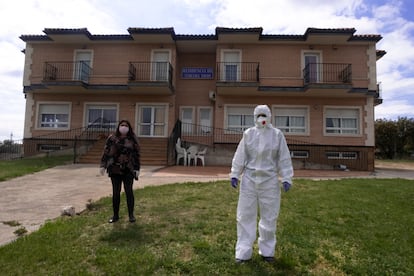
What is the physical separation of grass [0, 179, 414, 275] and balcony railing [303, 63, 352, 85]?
37.0ft

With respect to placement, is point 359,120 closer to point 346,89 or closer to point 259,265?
point 346,89

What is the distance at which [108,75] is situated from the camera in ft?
55.9

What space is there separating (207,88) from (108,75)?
593 centimetres

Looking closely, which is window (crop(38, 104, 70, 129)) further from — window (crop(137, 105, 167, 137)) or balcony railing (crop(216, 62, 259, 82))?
balcony railing (crop(216, 62, 259, 82))

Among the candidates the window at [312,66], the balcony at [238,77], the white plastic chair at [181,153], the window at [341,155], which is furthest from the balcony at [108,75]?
the window at [341,155]

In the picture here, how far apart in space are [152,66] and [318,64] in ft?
31.4

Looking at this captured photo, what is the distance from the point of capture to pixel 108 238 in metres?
3.84

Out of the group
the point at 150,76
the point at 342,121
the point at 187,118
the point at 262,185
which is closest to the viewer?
the point at 262,185

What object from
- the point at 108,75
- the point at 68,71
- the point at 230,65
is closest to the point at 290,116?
the point at 230,65

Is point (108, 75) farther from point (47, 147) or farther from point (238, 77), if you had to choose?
point (238, 77)

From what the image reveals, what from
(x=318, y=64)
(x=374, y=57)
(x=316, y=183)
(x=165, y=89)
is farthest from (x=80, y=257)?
(x=374, y=57)

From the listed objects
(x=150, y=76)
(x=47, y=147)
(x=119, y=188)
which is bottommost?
(x=119, y=188)

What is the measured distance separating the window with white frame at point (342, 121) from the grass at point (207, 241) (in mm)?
10719

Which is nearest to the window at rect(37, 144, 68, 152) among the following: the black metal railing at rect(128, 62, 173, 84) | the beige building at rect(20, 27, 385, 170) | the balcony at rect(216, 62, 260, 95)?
the beige building at rect(20, 27, 385, 170)
